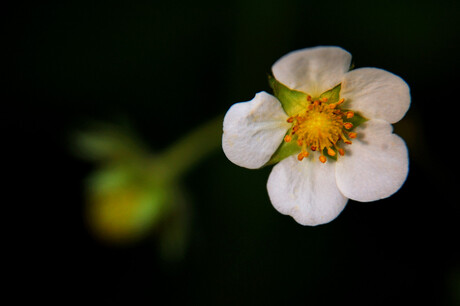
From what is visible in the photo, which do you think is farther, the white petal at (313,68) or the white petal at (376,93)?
the white petal at (376,93)

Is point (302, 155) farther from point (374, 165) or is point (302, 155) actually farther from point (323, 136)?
point (374, 165)

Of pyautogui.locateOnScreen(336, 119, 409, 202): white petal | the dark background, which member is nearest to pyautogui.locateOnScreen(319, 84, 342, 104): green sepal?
pyautogui.locateOnScreen(336, 119, 409, 202): white petal

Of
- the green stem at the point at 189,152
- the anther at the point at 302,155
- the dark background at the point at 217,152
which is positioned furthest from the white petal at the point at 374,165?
the dark background at the point at 217,152

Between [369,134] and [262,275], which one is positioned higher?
[369,134]

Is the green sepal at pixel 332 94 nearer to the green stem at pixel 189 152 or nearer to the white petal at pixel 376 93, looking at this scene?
the white petal at pixel 376 93

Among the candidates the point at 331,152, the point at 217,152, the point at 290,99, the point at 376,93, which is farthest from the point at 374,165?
the point at 217,152

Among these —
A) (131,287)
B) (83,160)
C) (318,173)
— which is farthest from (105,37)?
(318,173)

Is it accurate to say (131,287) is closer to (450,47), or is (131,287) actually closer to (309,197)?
(309,197)
